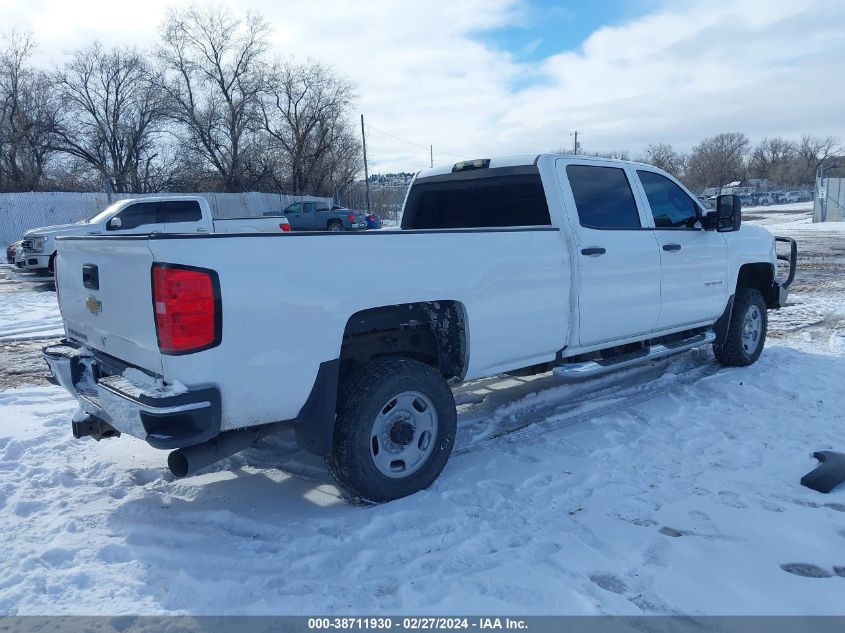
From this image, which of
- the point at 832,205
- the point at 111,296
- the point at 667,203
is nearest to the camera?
the point at 111,296

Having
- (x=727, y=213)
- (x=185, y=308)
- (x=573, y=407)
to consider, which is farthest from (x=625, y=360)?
(x=185, y=308)

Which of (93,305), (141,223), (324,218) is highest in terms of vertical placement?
(324,218)

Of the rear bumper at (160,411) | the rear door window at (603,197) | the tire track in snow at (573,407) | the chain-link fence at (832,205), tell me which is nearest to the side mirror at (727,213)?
the rear door window at (603,197)

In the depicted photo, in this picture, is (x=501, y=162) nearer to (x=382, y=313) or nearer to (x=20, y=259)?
(x=382, y=313)

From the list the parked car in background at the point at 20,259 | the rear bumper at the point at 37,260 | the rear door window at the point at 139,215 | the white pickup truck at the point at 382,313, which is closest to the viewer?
the white pickup truck at the point at 382,313

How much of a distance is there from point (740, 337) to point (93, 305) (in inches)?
231

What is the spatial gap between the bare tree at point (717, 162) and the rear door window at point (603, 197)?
98.3 meters

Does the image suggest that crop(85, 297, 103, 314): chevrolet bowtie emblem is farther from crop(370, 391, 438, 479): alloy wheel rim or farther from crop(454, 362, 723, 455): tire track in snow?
crop(454, 362, 723, 455): tire track in snow

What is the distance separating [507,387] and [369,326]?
2.74 meters

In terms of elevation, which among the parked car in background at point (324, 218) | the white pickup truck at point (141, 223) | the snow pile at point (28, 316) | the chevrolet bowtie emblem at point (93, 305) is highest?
the parked car in background at point (324, 218)

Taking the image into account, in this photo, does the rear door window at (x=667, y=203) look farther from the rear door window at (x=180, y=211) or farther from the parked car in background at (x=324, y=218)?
the parked car in background at (x=324, y=218)

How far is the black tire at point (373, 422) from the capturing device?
3.43m

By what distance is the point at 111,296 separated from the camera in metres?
3.24

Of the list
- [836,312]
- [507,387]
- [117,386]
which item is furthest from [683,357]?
[117,386]
